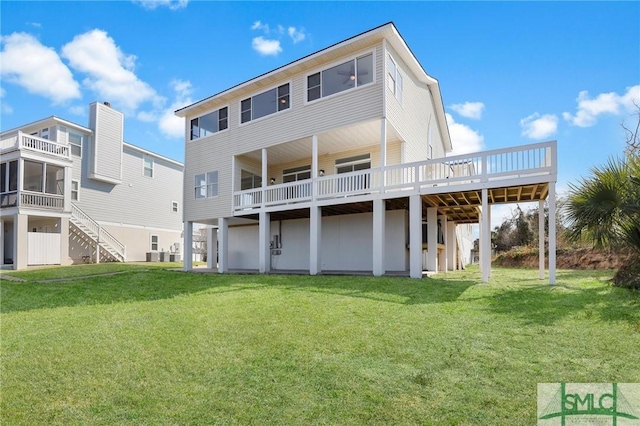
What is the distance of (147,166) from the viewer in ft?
96.7

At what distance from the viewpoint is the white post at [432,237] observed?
1415 centimetres

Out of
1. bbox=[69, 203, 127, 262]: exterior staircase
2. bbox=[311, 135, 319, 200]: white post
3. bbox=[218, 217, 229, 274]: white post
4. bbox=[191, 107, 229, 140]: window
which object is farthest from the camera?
bbox=[69, 203, 127, 262]: exterior staircase

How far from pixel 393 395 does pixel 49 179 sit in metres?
26.9

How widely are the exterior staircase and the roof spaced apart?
10.8m

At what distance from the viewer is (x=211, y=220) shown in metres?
18.4

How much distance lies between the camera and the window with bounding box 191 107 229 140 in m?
17.7

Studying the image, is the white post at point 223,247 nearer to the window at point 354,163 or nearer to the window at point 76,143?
the window at point 354,163

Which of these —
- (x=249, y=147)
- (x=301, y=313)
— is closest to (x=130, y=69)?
(x=249, y=147)

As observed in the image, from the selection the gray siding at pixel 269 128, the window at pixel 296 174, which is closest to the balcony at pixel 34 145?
the gray siding at pixel 269 128

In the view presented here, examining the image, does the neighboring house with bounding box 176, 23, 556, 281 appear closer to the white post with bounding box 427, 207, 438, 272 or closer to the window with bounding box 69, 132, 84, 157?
the white post with bounding box 427, 207, 438, 272

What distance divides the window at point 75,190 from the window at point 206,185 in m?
11.2

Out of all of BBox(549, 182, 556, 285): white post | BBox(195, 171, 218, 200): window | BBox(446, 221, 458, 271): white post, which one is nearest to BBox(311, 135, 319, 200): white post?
BBox(195, 171, 218, 200): window

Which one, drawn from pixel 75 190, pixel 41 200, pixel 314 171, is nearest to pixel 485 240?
pixel 314 171

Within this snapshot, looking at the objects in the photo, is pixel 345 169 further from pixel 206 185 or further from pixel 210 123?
pixel 210 123
